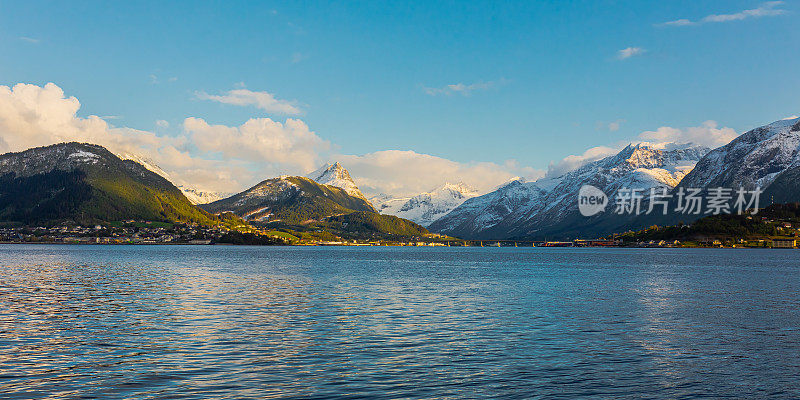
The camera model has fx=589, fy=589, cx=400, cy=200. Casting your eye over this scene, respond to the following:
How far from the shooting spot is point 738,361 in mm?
39000

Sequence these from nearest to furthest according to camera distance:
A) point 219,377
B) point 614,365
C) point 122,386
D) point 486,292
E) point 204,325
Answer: point 122,386 → point 219,377 → point 614,365 → point 204,325 → point 486,292

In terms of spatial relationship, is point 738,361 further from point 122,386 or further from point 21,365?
point 21,365

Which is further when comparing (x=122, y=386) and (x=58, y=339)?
(x=58, y=339)

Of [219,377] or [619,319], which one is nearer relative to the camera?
[219,377]

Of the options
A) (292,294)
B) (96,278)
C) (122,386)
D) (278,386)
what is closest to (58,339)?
(122,386)

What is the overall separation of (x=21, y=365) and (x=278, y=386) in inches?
646

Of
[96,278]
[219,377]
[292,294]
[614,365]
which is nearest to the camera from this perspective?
[219,377]

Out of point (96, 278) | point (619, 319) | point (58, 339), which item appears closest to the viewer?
point (58, 339)

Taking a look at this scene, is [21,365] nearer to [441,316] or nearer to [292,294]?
[441,316]

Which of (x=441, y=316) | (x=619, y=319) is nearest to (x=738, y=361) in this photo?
(x=619, y=319)

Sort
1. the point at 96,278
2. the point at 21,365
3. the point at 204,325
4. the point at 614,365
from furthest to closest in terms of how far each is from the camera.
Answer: the point at 96,278, the point at 204,325, the point at 614,365, the point at 21,365

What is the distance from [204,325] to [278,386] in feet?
74.7

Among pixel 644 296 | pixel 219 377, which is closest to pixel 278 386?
pixel 219 377

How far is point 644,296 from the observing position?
83375 mm
